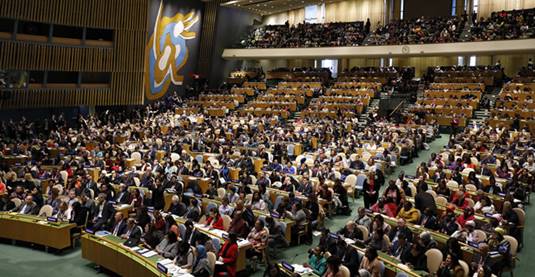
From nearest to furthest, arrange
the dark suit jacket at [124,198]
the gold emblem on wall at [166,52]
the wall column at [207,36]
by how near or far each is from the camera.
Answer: the dark suit jacket at [124,198] → the gold emblem on wall at [166,52] → the wall column at [207,36]

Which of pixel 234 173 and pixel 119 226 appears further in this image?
pixel 234 173

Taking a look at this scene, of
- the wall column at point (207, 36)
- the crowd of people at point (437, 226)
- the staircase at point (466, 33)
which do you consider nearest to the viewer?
the crowd of people at point (437, 226)

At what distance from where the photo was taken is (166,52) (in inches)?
1240

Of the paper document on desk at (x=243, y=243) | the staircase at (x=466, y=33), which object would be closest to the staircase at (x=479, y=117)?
the staircase at (x=466, y=33)

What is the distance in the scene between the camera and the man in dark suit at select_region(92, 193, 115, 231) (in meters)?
9.86

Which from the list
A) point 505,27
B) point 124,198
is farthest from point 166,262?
point 505,27

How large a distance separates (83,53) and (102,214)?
16.8m

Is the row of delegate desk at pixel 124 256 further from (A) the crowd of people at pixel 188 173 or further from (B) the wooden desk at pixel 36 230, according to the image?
(B) the wooden desk at pixel 36 230

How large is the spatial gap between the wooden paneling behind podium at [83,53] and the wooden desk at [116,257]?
1588cm

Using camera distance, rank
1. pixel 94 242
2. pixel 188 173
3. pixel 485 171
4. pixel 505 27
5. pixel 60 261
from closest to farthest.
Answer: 1. pixel 94 242
2. pixel 60 261
3. pixel 485 171
4. pixel 188 173
5. pixel 505 27

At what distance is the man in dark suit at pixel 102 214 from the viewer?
388 inches

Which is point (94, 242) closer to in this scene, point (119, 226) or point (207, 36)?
point (119, 226)

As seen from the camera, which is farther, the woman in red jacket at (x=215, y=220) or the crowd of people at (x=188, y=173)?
the woman in red jacket at (x=215, y=220)

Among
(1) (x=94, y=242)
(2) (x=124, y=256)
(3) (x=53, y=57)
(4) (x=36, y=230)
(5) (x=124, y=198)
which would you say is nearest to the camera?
(2) (x=124, y=256)
